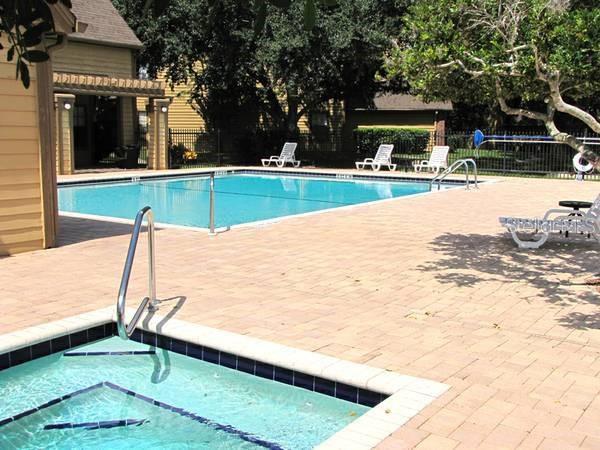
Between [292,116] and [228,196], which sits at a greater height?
[292,116]

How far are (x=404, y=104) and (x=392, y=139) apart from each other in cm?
655

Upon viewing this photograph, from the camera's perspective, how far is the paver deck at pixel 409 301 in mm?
3787

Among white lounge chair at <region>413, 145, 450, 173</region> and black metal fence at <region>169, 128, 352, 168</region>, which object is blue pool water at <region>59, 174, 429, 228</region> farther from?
black metal fence at <region>169, 128, 352, 168</region>

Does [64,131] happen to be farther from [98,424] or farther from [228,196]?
[98,424]

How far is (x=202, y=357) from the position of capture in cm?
502

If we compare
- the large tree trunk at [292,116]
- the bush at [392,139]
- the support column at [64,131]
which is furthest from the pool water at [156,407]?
the bush at [392,139]

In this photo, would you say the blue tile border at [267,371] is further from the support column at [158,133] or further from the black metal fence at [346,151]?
the black metal fence at [346,151]

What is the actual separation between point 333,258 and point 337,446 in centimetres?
496

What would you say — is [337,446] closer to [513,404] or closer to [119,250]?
[513,404]

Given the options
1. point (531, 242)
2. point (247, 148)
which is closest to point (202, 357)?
point (531, 242)

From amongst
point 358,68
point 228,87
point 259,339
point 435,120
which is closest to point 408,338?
point 259,339

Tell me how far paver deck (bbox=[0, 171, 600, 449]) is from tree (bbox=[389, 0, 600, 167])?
175cm

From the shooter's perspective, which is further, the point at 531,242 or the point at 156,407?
the point at 531,242

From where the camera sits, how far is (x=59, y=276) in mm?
7141
